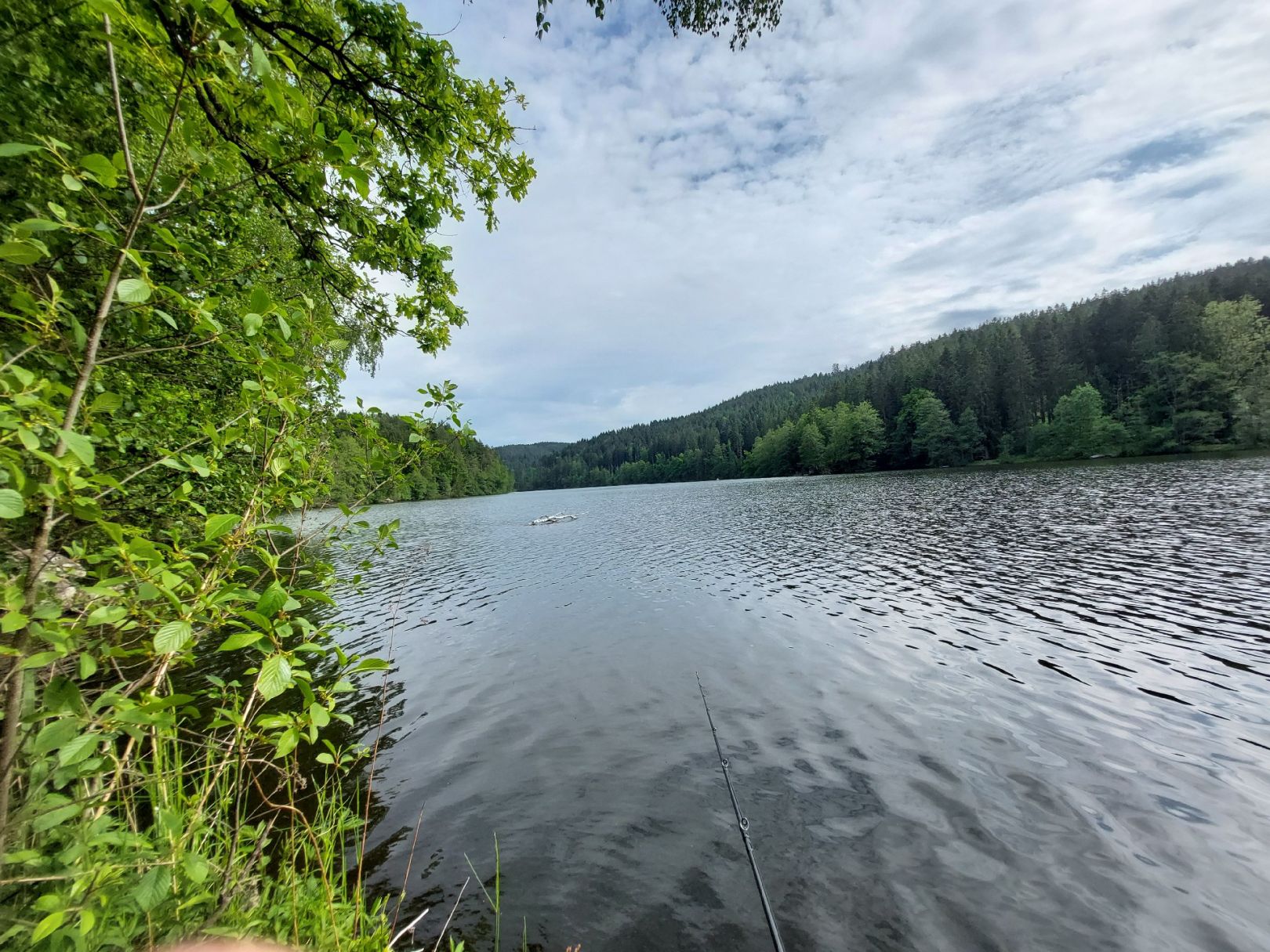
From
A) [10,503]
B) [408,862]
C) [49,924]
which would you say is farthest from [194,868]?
[408,862]

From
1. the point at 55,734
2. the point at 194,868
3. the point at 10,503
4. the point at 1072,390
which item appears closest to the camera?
the point at 10,503

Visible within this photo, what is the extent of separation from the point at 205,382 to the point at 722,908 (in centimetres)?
923

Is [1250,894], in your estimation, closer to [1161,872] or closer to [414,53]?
[1161,872]

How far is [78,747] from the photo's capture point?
1.71 m

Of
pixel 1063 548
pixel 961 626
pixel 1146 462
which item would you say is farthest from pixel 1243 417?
pixel 961 626

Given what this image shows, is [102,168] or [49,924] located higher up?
[102,168]

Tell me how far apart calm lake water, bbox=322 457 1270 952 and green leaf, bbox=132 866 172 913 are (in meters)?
3.64

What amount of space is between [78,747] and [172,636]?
1.30 feet

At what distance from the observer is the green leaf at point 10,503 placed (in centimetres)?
145

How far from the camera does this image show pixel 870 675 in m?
9.88

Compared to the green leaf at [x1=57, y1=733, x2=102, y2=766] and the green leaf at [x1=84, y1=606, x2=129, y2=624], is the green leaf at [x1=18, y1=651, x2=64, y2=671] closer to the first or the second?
the green leaf at [x1=84, y1=606, x2=129, y2=624]

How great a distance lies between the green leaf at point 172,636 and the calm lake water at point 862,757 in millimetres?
4765

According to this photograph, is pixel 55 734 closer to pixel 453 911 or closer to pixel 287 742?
pixel 287 742

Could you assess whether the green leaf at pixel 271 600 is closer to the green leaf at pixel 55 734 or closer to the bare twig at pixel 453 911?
the green leaf at pixel 55 734
